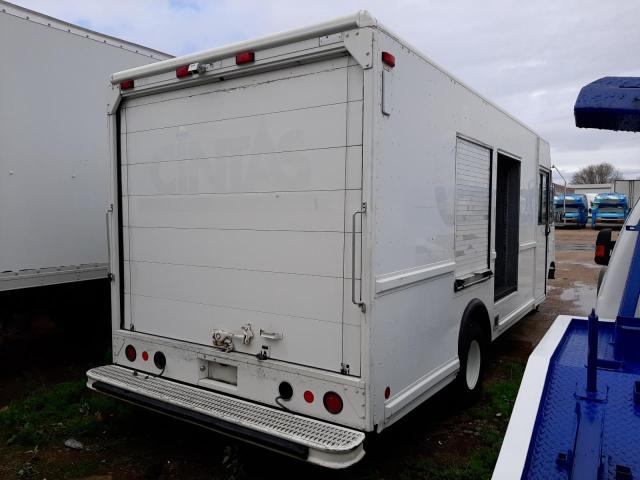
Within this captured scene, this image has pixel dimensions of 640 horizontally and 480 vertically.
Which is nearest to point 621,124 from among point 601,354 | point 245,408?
point 601,354

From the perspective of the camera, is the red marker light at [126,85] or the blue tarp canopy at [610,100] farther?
the red marker light at [126,85]

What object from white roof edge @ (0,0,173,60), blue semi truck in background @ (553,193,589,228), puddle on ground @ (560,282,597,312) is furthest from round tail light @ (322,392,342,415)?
blue semi truck in background @ (553,193,589,228)

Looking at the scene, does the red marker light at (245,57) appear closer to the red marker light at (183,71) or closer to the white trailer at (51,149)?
the red marker light at (183,71)

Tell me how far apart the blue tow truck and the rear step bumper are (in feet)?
3.91

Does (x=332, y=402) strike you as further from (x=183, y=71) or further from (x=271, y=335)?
(x=183, y=71)

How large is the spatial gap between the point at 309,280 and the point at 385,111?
44.7 inches

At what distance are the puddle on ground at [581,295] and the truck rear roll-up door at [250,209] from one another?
25.3 ft

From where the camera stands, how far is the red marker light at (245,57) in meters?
3.55

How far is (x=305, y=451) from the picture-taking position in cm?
303

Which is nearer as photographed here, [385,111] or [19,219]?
[385,111]

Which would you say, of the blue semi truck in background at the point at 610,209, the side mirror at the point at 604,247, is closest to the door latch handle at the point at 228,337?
the side mirror at the point at 604,247

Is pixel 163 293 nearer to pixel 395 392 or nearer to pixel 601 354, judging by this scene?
pixel 395 392

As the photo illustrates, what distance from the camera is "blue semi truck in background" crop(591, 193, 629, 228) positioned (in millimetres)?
32812

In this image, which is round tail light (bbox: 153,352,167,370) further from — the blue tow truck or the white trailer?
the blue tow truck
